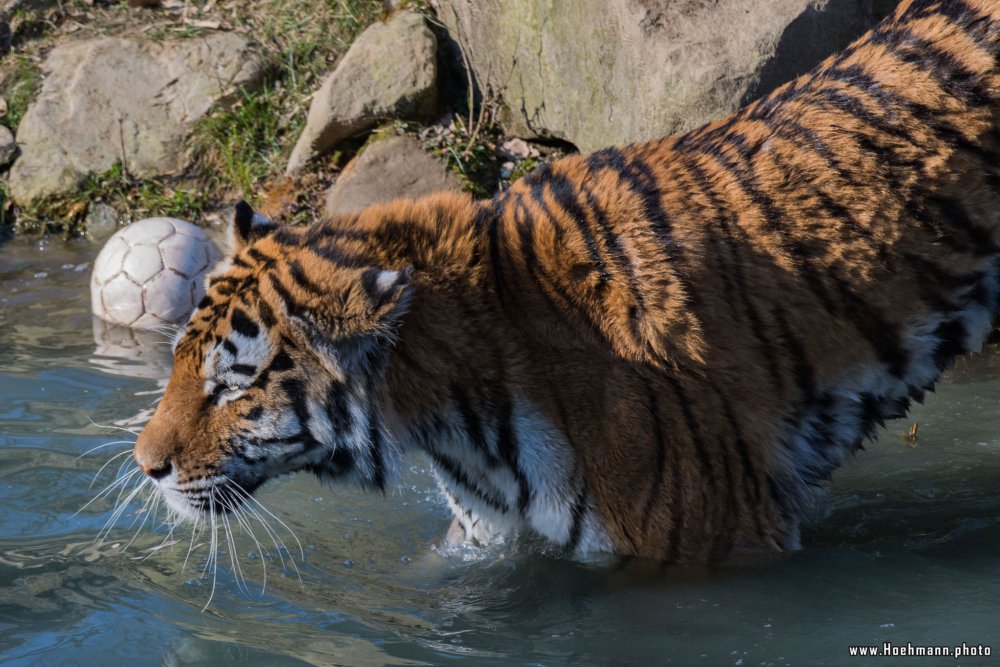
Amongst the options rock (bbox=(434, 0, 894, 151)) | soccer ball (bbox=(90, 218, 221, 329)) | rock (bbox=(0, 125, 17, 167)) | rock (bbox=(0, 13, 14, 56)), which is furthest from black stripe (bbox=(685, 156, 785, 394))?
rock (bbox=(0, 13, 14, 56))

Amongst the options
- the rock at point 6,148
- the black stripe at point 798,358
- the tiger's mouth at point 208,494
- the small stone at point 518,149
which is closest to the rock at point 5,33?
the rock at point 6,148

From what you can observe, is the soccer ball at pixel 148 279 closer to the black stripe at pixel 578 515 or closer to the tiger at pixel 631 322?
the tiger at pixel 631 322

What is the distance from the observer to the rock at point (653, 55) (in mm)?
5715

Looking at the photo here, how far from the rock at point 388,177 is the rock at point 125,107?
164 centimetres

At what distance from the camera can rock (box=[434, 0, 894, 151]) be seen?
18.7 feet

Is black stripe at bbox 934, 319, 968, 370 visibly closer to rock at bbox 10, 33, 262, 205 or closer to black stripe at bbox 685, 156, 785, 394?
black stripe at bbox 685, 156, 785, 394

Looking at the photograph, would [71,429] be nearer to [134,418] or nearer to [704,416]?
[134,418]

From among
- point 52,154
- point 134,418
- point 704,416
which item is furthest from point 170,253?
point 704,416

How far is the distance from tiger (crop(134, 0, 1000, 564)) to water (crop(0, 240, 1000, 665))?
19 centimetres

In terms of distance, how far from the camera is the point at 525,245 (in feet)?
11.3

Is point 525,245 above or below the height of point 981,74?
below

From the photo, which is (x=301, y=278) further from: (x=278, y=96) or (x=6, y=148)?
(x=6, y=148)

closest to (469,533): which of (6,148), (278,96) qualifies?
(278,96)

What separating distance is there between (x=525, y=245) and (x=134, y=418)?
234 cm
